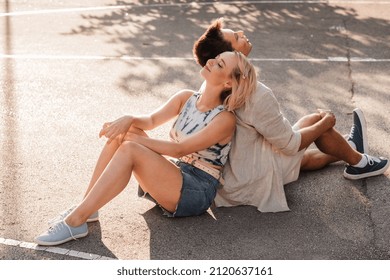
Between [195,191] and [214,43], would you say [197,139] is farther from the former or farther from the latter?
[214,43]

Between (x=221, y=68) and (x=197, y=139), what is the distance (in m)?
0.54

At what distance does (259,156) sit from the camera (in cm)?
568

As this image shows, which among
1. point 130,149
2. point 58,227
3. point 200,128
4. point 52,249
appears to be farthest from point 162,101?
point 52,249

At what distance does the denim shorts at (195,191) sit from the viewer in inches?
213

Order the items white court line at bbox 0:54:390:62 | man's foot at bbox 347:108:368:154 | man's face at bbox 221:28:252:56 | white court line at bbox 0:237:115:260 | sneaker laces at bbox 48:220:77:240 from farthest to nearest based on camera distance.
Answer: white court line at bbox 0:54:390:62
man's foot at bbox 347:108:368:154
man's face at bbox 221:28:252:56
sneaker laces at bbox 48:220:77:240
white court line at bbox 0:237:115:260

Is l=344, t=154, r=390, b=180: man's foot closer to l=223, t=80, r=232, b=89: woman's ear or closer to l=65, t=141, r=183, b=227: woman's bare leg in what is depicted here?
l=223, t=80, r=232, b=89: woman's ear

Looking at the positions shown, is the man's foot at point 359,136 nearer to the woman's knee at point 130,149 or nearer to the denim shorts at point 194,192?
the denim shorts at point 194,192

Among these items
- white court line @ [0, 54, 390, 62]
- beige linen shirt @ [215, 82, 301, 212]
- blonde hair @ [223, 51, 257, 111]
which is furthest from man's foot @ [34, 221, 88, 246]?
white court line @ [0, 54, 390, 62]

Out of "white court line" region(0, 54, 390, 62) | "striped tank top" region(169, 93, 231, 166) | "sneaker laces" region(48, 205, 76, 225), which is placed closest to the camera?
"sneaker laces" region(48, 205, 76, 225)

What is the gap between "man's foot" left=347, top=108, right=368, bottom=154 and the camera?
643 centimetres

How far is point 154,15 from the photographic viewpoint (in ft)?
40.4

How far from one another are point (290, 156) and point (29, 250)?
83.9 inches

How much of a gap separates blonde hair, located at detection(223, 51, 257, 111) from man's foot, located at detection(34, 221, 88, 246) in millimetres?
1416

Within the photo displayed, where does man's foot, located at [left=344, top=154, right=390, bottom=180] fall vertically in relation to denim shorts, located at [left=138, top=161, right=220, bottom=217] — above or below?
below
